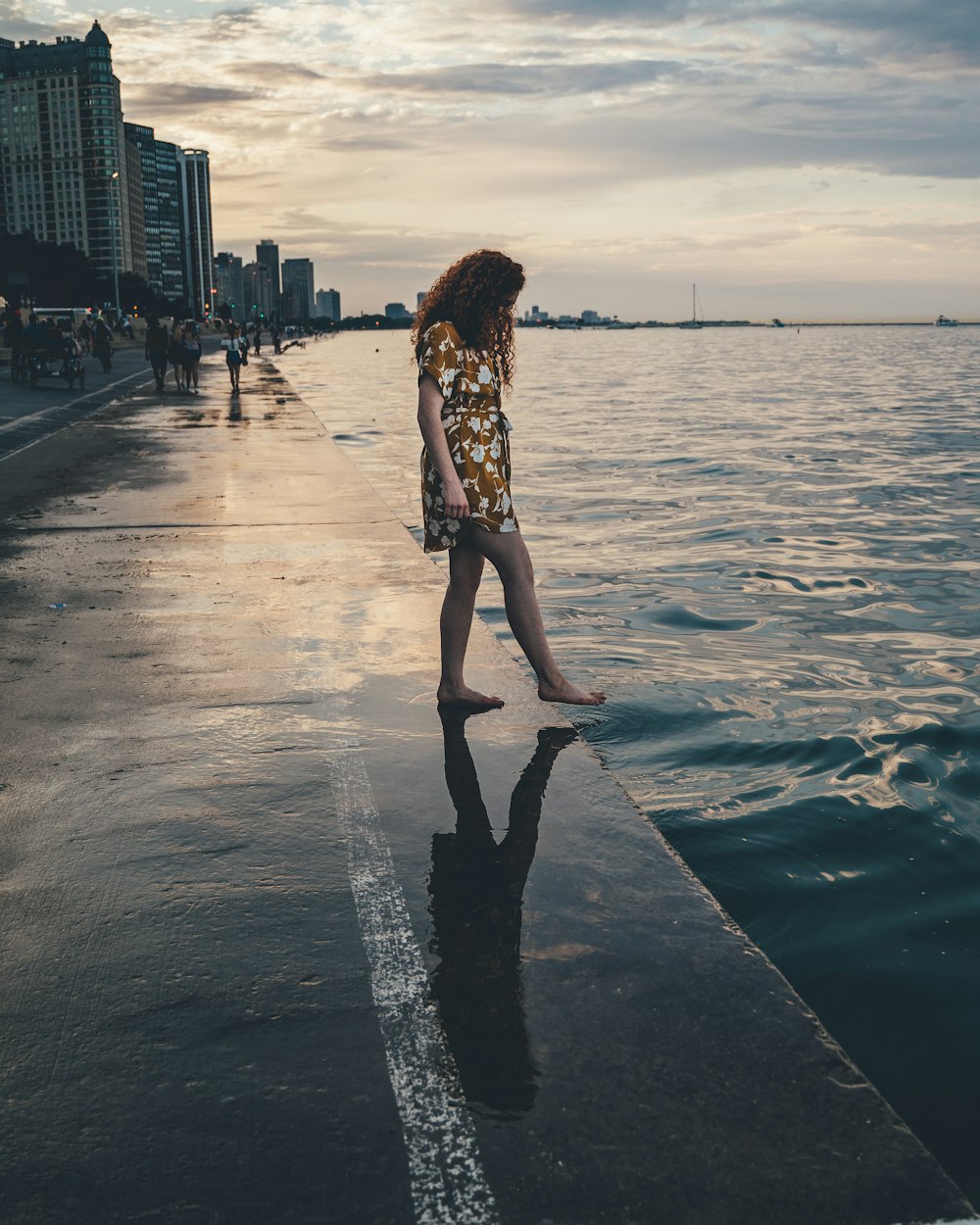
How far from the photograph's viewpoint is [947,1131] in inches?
107

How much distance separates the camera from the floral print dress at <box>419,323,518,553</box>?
4930 mm

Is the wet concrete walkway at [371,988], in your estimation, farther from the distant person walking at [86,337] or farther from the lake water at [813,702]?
the distant person walking at [86,337]

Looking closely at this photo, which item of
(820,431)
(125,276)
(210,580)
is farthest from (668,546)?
(125,276)

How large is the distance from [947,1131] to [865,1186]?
0.62 metres

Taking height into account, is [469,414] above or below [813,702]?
above

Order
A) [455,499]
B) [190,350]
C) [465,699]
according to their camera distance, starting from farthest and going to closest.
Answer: [190,350], [465,699], [455,499]

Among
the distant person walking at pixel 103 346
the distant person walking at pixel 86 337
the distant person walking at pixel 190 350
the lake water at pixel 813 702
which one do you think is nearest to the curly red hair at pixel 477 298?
the lake water at pixel 813 702

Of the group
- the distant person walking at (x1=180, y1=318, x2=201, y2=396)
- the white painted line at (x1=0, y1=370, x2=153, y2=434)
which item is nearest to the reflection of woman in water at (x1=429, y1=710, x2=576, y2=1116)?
the white painted line at (x1=0, y1=370, x2=153, y2=434)

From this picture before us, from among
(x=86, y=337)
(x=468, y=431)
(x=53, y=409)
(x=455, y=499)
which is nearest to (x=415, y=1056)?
(x=455, y=499)

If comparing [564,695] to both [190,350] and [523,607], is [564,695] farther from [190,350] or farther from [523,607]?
[190,350]

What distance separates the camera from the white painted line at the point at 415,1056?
2.20m

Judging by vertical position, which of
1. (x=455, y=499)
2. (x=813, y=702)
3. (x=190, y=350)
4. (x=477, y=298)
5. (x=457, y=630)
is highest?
(x=190, y=350)

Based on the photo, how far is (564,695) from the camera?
5.58 metres

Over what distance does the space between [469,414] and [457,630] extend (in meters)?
0.97
